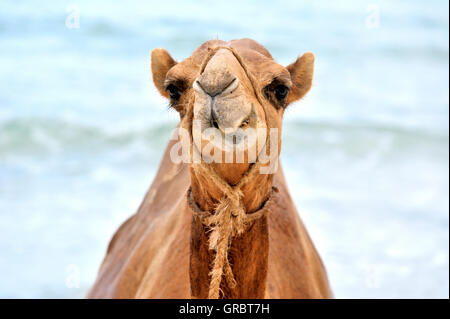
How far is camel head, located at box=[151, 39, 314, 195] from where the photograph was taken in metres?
2.40

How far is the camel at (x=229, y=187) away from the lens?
244 cm

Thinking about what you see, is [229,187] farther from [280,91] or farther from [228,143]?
[280,91]

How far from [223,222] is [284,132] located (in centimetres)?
816

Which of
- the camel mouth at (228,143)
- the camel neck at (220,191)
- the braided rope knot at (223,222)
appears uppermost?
the camel mouth at (228,143)

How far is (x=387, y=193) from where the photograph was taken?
30.5ft

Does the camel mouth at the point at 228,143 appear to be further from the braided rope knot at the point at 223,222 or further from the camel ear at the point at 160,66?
the camel ear at the point at 160,66

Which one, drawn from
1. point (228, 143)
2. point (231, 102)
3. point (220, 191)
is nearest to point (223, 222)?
point (220, 191)

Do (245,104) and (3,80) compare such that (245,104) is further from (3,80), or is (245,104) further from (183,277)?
(3,80)

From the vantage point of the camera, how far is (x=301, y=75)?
10.6ft

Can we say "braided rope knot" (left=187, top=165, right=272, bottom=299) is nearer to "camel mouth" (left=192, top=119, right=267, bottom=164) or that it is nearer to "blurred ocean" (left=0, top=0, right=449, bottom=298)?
"camel mouth" (left=192, top=119, right=267, bottom=164)

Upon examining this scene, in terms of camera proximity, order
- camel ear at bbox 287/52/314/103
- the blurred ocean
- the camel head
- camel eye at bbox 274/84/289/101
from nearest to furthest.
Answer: the camel head < camel eye at bbox 274/84/289/101 < camel ear at bbox 287/52/314/103 < the blurred ocean

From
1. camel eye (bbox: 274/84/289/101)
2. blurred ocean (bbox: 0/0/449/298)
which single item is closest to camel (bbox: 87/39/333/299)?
camel eye (bbox: 274/84/289/101)

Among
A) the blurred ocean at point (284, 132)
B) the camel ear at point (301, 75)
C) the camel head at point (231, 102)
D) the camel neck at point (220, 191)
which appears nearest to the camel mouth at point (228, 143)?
the camel head at point (231, 102)
